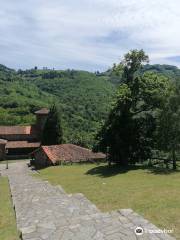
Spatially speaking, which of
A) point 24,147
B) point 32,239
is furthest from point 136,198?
point 24,147

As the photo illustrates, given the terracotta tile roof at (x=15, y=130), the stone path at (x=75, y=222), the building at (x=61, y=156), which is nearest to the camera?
the stone path at (x=75, y=222)

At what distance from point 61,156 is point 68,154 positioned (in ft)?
3.77

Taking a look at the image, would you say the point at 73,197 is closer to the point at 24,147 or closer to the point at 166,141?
the point at 166,141

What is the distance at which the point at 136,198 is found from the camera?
1434cm

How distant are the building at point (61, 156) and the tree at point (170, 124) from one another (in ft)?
52.5

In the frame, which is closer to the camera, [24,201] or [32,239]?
[32,239]

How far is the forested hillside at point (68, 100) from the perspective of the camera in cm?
10350

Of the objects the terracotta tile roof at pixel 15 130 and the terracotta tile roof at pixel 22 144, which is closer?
the terracotta tile roof at pixel 22 144

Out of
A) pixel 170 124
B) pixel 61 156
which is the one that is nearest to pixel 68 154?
pixel 61 156

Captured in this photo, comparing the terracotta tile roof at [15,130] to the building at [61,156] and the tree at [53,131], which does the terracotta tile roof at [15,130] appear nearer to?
the tree at [53,131]

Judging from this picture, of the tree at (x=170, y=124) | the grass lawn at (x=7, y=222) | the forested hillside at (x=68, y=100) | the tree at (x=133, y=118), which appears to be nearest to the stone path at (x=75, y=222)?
the grass lawn at (x=7, y=222)

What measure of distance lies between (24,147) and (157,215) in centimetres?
5669

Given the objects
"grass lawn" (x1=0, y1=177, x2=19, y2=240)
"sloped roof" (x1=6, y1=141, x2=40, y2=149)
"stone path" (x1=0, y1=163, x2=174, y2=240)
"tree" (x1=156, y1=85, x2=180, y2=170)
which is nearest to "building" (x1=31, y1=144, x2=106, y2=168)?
"tree" (x1=156, y1=85, x2=180, y2=170)

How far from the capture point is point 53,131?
60.7 meters
